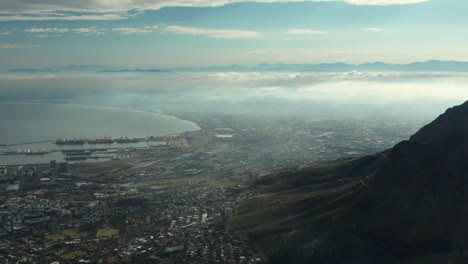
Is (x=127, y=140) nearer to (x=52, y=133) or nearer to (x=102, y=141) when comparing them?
(x=102, y=141)

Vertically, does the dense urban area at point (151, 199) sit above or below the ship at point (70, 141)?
below

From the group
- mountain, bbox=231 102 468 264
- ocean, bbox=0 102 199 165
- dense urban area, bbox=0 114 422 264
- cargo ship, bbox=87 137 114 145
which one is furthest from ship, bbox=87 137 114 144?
mountain, bbox=231 102 468 264

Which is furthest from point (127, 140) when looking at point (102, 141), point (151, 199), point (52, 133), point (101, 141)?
point (151, 199)

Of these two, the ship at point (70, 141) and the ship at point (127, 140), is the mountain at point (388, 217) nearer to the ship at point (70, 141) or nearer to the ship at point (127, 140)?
the ship at point (127, 140)

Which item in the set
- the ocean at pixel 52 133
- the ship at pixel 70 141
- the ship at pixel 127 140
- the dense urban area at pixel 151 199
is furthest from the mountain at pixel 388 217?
the ship at pixel 70 141

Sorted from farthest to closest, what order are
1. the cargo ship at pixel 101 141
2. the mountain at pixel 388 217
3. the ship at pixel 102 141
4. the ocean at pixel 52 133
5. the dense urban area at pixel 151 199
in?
the ship at pixel 102 141 → the cargo ship at pixel 101 141 → the ocean at pixel 52 133 → the dense urban area at pixel 151 199 → the mountain at pixel 388 217

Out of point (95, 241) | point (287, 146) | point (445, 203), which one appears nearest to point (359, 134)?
point (287, 146)
